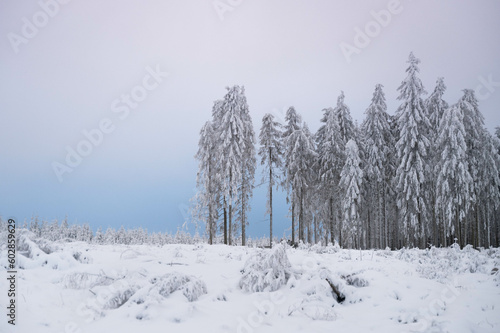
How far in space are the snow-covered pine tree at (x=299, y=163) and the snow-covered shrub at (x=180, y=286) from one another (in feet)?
65.0

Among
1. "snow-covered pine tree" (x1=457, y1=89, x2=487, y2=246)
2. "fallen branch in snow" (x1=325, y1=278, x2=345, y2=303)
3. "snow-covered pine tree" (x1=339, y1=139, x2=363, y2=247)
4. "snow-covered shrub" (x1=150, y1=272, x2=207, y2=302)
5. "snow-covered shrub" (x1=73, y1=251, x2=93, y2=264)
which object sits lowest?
"fallen branch in snow" (x1=325, y1=278, x2=345, y2=303)

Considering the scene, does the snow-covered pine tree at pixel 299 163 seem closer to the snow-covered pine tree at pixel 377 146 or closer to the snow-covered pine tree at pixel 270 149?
the snow-covered pine tree at pixel 270 149

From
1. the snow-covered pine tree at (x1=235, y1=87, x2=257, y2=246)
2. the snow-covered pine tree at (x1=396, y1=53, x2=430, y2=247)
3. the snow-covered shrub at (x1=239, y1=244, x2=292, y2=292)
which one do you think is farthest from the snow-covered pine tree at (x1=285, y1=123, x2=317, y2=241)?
the snow-covered shrub at (x1=239, y1=244, x2=292, y2=292)

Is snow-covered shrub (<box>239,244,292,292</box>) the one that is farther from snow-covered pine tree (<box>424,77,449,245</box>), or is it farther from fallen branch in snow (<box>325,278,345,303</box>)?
snow-covered pine tree (<box>424,77,449,245</box>)

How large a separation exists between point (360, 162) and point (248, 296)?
22.3 m

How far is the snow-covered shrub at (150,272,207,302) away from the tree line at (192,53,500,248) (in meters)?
16.1

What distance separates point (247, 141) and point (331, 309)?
67.9ft

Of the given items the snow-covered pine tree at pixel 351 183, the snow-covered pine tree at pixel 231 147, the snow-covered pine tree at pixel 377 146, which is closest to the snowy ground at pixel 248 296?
the snow-covered pine tree at pixel 231 147

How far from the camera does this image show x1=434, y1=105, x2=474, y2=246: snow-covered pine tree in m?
23.8

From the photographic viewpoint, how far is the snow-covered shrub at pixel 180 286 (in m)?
8.06

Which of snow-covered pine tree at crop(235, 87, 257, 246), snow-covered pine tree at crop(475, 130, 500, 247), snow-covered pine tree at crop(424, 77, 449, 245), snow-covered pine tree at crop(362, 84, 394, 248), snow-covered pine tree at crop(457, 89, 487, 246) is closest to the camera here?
snow-covered pine tree at crop(457, 89, 487, 246)

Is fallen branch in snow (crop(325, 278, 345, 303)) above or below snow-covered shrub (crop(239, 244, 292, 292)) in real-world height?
below

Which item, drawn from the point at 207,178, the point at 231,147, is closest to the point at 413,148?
the point at 231,147

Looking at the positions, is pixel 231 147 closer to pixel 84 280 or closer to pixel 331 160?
pixel 331 160
